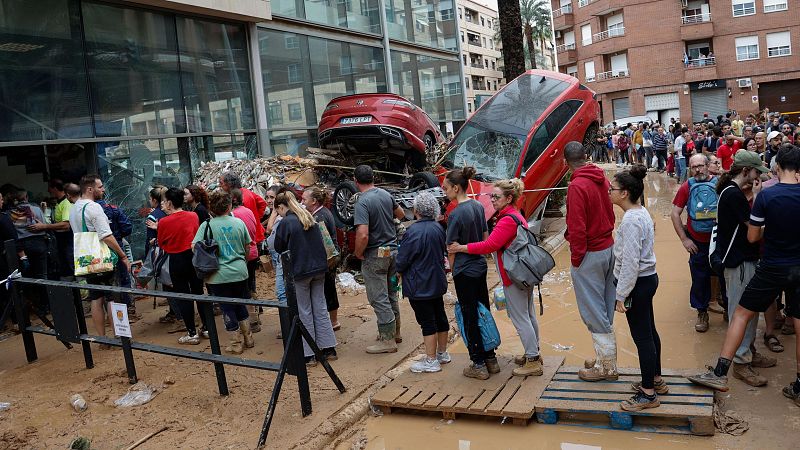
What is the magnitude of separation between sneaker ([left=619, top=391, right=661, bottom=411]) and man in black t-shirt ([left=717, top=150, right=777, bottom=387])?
3.61 ft

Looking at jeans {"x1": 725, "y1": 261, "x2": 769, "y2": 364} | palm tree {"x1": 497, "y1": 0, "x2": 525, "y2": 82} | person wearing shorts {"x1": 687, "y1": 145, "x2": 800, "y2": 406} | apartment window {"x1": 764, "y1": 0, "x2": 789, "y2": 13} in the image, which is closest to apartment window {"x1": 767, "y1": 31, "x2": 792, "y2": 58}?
apartment window {"x1": 764, "y1": 0, "x2": 789, "y2": 13}

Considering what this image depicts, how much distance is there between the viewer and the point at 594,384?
16.0ft

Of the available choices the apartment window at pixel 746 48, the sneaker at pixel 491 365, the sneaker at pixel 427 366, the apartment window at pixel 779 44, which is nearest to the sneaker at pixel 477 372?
the sneaker at pixel 491 365

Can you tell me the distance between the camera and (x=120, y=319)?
5902 mm

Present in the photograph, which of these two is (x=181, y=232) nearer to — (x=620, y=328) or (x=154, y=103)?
(x=620, y=328)

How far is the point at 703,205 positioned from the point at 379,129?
632 centimetres

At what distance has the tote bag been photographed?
6848 mm

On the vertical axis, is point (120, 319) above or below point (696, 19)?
below

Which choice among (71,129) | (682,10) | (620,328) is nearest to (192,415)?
(620,328)

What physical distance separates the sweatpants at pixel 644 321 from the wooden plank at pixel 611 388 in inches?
11.4

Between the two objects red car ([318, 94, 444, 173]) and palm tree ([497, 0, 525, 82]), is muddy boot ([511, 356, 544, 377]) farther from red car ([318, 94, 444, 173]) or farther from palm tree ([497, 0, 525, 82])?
palm tree ([497, 0, 525, 82])

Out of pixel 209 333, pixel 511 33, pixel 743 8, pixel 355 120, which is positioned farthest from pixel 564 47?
pixel 209 333

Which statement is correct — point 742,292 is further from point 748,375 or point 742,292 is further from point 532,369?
point 532,369

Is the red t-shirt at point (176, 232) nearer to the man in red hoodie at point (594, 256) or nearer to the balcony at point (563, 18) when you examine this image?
the man in red hoodie at point (594, 256)
